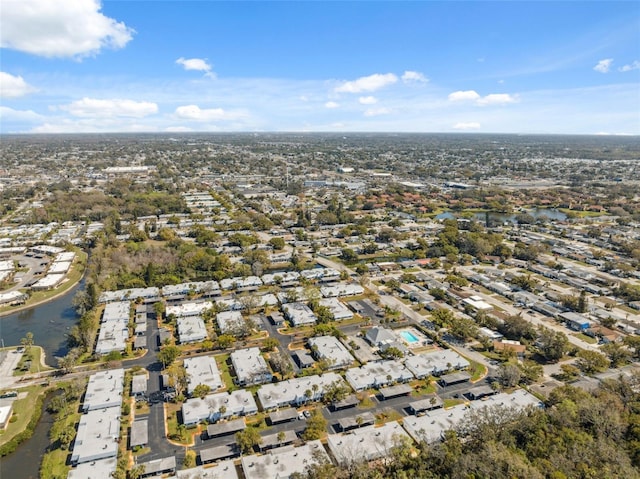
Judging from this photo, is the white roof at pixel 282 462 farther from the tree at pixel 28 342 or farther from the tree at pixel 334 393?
the tree at pixel 28 342

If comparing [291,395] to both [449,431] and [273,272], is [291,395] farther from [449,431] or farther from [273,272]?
[273,272]

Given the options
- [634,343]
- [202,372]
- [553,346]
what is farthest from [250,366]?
[634,343]

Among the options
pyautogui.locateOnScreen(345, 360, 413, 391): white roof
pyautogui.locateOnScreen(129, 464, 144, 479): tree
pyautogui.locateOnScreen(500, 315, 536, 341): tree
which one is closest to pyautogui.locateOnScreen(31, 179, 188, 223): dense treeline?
pyautogui.locateOnScreen(345, 360, 413, 391): white roof

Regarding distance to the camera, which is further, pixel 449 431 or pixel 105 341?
pixel 105 341

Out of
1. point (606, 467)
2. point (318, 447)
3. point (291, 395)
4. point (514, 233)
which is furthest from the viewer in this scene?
point (514, 233)

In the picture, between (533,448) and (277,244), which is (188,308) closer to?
(277,244)

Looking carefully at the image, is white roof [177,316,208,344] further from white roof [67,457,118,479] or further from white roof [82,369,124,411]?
white roof [67,457,118,479]

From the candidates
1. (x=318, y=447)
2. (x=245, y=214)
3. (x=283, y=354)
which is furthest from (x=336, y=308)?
(x=245, y=214)
